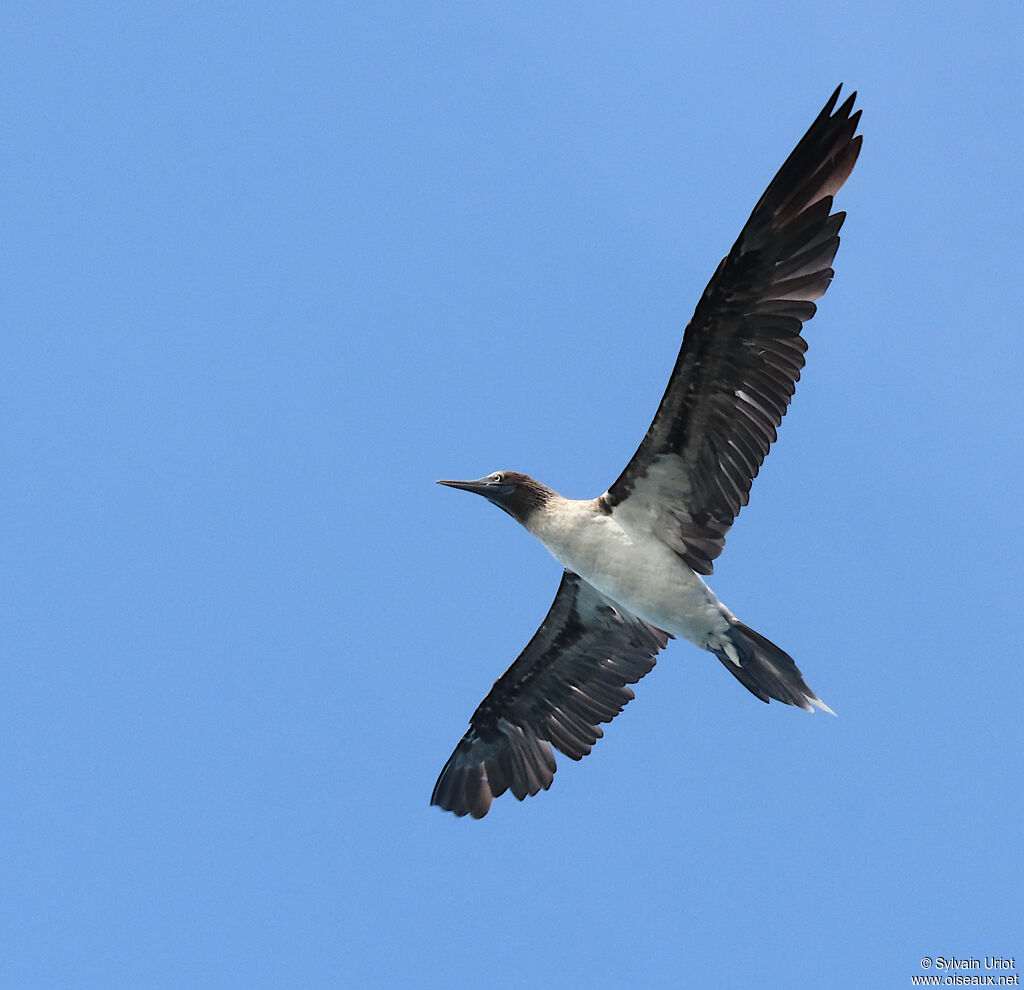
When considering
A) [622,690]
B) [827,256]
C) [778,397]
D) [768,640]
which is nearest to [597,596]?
[622,690]

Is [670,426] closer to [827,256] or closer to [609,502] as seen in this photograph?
[609,502]

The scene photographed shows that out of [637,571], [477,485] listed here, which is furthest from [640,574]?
[477,485]

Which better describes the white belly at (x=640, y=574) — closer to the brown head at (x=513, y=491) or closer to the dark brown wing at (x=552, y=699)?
the brown head at (x=513, y=491)

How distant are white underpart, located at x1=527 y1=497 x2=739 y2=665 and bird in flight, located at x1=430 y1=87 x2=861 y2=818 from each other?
0.05ft

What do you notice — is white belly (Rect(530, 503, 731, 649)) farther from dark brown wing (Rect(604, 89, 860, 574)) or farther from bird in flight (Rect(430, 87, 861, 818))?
dark brown wing (Rect(604, 89, 860, 574))

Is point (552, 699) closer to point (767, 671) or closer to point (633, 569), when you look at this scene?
point (633, 569)

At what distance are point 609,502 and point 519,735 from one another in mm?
3524

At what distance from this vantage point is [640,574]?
43.6ft

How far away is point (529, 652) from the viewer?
15.4 m

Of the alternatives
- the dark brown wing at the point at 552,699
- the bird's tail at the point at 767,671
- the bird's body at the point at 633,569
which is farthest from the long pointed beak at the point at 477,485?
the bird's tail at the point at 767,671

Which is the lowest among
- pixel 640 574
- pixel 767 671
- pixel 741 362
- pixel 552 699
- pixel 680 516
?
pixel 767 671

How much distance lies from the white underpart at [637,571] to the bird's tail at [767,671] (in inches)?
4.1

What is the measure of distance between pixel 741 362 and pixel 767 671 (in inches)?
118

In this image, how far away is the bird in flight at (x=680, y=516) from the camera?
38.7 feet
